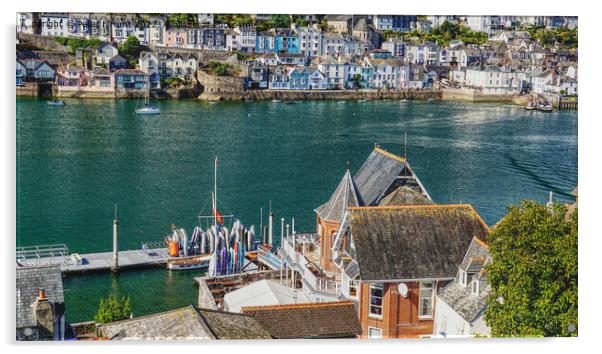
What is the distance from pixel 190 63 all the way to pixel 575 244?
327 inches

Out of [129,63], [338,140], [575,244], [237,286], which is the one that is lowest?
[237,286]

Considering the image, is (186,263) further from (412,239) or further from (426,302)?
(426,302)

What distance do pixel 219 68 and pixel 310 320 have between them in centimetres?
761

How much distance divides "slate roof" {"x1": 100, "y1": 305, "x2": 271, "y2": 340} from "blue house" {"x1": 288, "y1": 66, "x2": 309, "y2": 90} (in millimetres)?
5540

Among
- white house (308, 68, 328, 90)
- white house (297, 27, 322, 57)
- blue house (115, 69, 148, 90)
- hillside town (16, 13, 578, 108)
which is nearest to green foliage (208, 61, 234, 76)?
hillside town (16, 13, 578, 108)

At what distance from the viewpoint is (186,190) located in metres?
14.0

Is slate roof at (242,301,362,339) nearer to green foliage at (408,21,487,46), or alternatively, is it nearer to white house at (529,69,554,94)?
green foliage at (408,21,487,46)

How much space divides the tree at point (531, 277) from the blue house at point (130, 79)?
26.0ft

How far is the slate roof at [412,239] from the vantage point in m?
10.3

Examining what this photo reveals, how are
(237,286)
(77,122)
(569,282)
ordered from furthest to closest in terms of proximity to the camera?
1. (77,122)
2. (237,286)
3. (569,282)

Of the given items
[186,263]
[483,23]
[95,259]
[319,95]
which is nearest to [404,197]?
[483,23]

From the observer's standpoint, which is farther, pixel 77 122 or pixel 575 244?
pixel 77 122

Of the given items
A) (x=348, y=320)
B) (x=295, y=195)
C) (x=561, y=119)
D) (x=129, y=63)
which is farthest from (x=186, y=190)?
(x=561, y=119)

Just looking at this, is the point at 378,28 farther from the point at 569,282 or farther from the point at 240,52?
the point at 569,282
